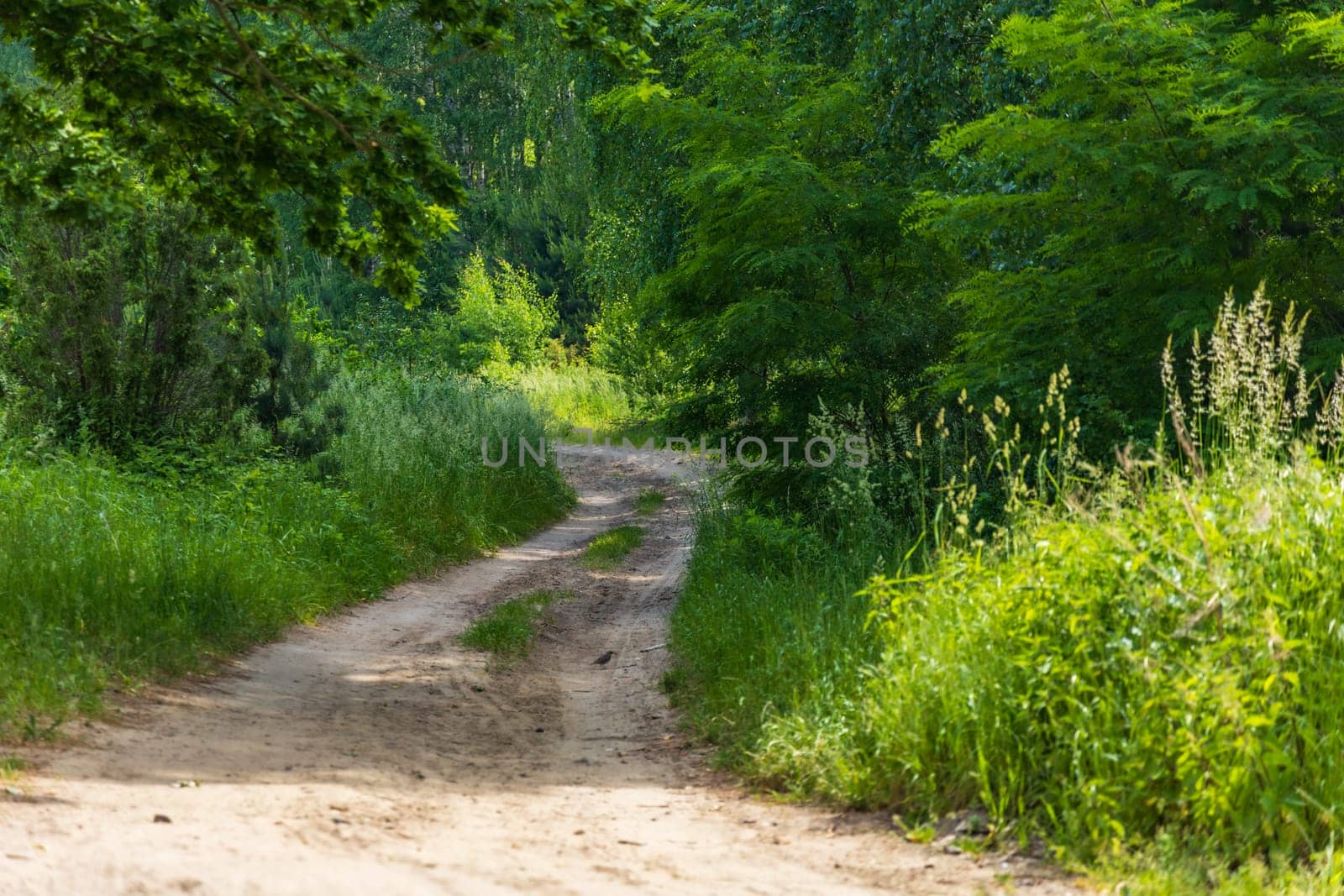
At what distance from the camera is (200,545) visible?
948cm

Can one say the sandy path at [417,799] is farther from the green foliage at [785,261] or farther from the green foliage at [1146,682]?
the green foliage at [785,261]

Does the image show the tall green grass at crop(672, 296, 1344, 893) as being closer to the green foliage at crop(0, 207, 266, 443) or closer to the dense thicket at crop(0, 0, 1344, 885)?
the dense thicket at crop(0, 0, 1344, 885)

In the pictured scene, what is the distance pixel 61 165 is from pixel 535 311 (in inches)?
1152

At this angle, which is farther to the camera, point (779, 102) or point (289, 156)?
point (779, 102)

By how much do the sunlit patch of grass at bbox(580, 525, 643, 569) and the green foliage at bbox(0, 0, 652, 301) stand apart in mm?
6403

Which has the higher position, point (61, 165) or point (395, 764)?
point (61, 165)

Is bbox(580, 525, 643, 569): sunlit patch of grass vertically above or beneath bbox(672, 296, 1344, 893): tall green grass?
beneath

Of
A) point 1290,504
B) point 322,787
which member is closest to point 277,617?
point 322,787

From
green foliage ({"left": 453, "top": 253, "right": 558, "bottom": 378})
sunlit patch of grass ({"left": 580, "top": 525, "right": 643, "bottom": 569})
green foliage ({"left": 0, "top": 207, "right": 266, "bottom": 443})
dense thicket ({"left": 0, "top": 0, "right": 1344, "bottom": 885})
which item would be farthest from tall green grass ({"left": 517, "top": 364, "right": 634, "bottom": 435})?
green foliage ({"left": 0, "top": 207, "right": 266, "bottom": 443})

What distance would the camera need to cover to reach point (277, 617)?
32.1 ft

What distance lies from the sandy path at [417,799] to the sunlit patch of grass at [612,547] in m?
4.41

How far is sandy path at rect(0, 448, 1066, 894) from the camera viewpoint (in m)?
4.35

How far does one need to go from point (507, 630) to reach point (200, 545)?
252 centimetres

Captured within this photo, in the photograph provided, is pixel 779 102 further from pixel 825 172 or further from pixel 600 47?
pixel 600 47
